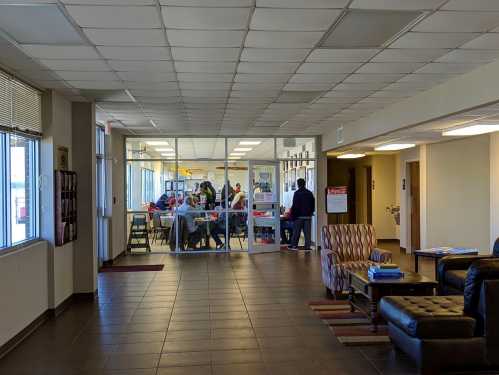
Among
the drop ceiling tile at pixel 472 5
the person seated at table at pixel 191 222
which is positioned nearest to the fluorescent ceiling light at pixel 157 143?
the person seated at table at pixel 191 222

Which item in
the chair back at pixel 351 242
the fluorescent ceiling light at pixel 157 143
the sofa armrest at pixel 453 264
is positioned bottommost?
the sofa armrest at pixel 453 264

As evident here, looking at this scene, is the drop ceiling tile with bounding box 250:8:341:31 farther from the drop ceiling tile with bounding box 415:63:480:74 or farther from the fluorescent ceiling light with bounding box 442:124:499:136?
the fluorescent ceiling light with bounding box 442:124:499:136

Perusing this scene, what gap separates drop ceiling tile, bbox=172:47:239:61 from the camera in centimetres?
496

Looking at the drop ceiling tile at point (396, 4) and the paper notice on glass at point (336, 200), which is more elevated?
the drop ceiling tile at point (396, 4)

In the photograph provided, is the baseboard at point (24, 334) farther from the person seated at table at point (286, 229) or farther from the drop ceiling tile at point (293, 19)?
the person seated at table at point (286, 229)

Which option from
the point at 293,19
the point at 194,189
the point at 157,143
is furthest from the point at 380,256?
the point at 157,143

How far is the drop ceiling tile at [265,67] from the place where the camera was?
5.55 metres

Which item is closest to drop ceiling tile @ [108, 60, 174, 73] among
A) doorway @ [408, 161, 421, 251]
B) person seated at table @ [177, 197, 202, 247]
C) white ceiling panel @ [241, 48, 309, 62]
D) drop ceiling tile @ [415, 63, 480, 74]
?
white ceiling panel @ [241, 48, 309, 62]

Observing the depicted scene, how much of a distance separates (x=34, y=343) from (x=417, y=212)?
9427 millimetres

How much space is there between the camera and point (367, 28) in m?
4.37

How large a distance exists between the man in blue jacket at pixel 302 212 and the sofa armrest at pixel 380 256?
4.95 m

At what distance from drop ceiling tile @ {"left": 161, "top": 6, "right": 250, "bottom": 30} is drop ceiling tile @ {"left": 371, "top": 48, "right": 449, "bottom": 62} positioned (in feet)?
5.21

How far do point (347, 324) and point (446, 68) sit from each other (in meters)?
2.86

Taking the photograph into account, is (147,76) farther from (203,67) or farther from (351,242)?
(351,242)
